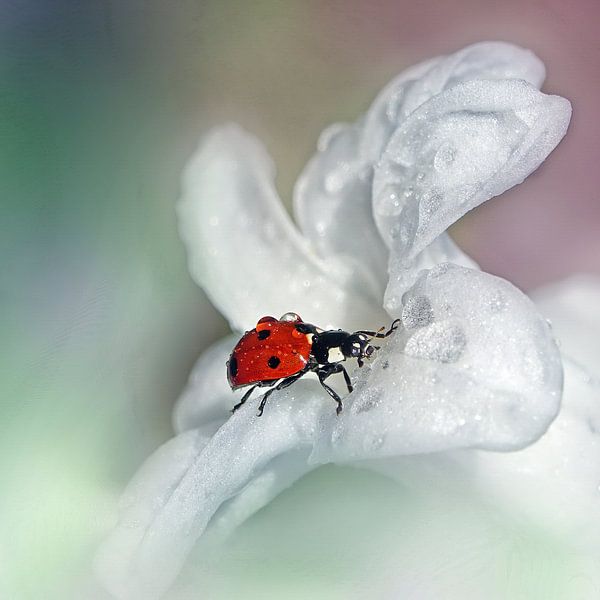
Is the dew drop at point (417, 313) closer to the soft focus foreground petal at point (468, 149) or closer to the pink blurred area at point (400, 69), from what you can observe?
the soft focus foreground petal at point (468, 149)

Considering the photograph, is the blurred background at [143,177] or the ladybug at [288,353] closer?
the ladybug at [288,353]

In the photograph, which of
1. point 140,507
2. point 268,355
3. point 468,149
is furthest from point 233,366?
point 468,149

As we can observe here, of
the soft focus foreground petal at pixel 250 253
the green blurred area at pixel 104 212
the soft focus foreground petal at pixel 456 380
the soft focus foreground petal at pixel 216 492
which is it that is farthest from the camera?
the soft focus foreground petal at pixel 250 253

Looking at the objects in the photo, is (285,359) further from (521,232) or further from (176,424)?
(521,232)

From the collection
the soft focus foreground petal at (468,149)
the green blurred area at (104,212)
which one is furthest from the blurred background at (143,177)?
the soft focus foreground petal at (468,149)

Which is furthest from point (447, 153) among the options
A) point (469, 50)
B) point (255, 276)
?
point (255, 276)

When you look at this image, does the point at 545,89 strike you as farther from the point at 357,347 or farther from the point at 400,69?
the point at 357,347
